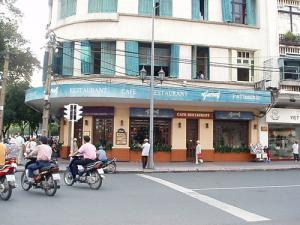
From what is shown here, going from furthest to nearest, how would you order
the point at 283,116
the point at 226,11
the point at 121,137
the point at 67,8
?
the point at 283,116
the point at 226,11
the point at 67,8
the point at 121,137

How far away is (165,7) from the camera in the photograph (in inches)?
1101

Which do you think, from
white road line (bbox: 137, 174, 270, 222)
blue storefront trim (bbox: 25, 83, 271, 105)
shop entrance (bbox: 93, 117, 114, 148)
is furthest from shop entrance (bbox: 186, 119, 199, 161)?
white road line (bbox: 137, 174, 270, 222)

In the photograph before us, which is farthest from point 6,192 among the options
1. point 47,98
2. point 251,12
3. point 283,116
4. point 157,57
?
point 251,12

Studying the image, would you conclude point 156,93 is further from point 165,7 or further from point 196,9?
point 196,9

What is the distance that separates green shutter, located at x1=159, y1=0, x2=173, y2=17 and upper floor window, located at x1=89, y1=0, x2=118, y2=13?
2.90m

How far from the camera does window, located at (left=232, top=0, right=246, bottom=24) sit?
29688 mm

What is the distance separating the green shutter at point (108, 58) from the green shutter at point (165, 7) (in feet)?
12.5

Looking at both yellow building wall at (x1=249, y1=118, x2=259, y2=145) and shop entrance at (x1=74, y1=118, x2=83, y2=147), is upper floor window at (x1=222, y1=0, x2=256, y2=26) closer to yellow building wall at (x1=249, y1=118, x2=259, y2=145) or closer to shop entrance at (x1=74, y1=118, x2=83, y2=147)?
yellow building wall at (x1=249, y1=118, x2=259, y2=145)

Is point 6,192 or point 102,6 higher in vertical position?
point 102,6

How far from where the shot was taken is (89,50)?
26.9 m

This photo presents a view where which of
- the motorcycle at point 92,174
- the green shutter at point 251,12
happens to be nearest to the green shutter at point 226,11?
the green shutter at point 251,12

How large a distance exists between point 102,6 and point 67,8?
2.79 m

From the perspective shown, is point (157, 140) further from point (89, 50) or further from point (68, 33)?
point (68, 33)

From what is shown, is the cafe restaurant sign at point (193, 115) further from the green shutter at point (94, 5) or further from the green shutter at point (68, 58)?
the green shutter at point (94, 5)
